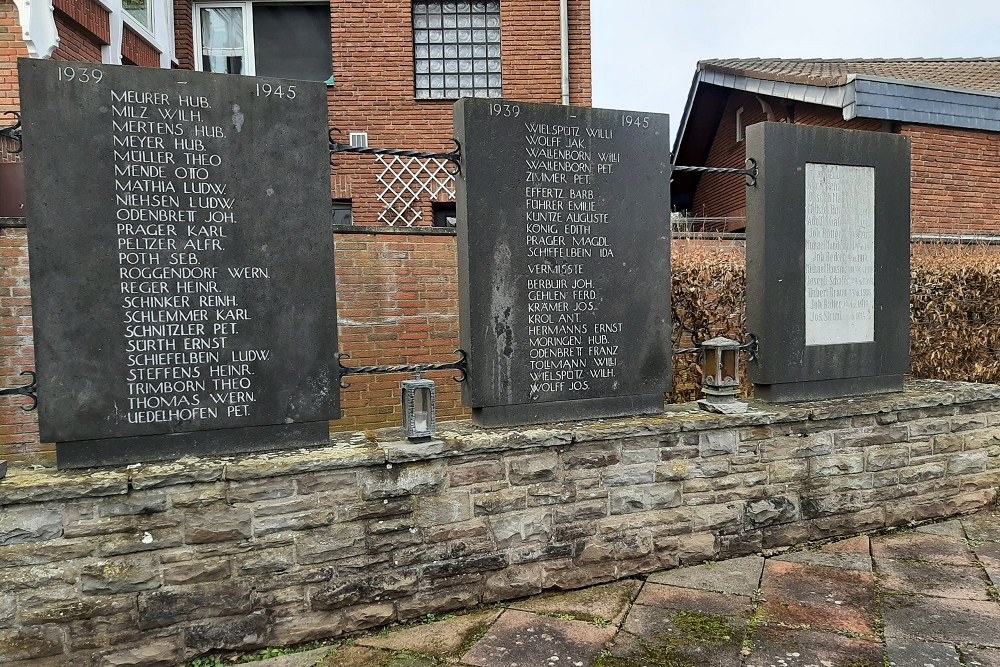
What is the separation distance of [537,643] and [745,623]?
96 cm

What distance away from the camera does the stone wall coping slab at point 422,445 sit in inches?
105

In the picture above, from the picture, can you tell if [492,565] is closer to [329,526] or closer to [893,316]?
[329,526]

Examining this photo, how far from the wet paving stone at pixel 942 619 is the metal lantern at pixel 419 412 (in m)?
2.24

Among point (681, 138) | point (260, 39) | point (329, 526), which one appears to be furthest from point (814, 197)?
point (681, 138)

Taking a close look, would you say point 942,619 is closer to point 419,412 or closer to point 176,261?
point 419,412

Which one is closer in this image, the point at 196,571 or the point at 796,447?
the point at 196,571

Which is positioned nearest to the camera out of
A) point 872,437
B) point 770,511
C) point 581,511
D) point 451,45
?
point 581,511

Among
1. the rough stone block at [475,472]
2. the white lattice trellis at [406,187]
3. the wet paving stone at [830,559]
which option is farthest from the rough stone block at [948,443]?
the white lattice trellis at [406,187]

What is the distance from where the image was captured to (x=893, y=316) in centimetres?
435

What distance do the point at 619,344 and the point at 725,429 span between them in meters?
0.77

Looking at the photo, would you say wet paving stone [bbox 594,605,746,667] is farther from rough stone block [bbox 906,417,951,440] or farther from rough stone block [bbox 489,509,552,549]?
rough stone block [bbox 906,417,951,440]

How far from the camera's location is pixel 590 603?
3.27 metres

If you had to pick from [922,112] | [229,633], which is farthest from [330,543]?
[922,112]

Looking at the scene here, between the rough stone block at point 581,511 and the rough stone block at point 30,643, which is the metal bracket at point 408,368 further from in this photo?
the rough stone block at point 30,643
